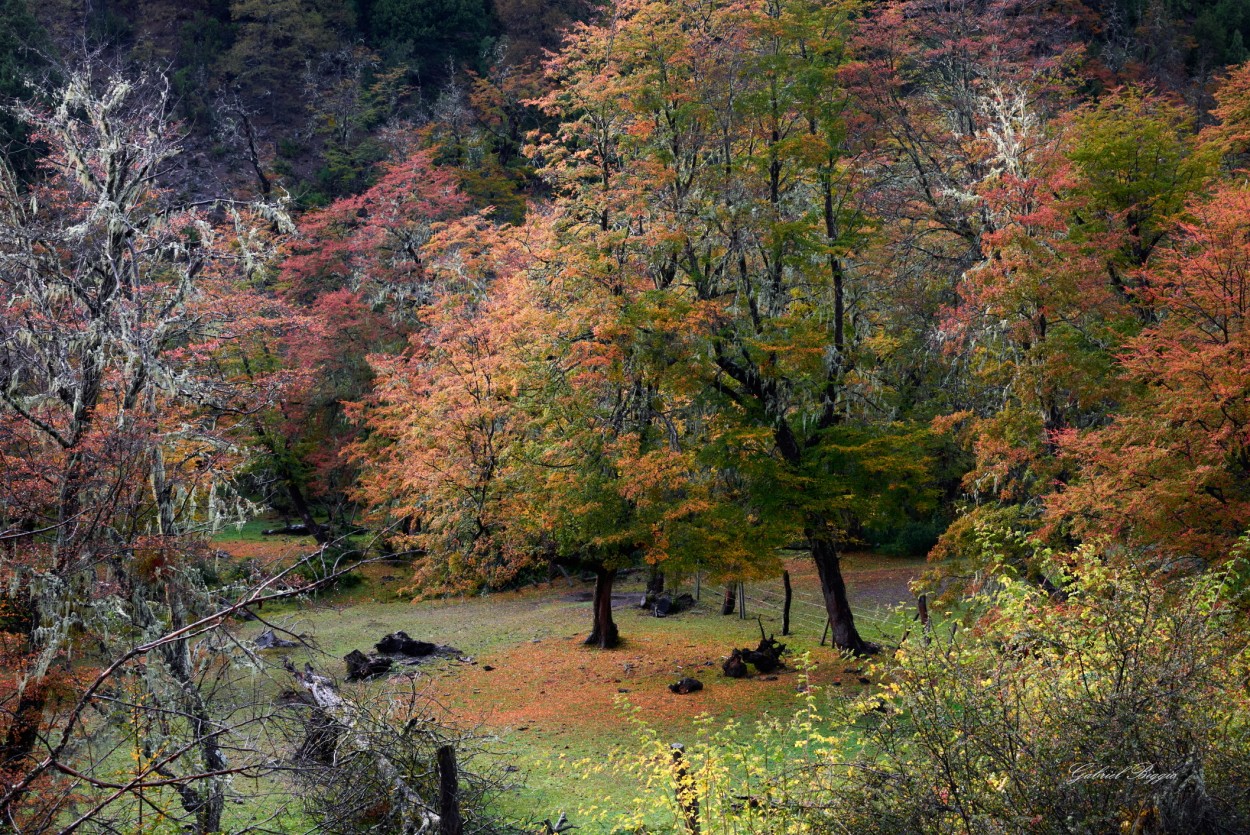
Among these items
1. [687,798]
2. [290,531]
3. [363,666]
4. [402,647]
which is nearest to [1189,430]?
[687,798]

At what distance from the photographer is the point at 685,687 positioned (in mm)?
16469

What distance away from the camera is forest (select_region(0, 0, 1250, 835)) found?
6.37 metres

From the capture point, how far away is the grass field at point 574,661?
12523 millimetres

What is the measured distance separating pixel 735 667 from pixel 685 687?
126 cm

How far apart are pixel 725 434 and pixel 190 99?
37372 mm

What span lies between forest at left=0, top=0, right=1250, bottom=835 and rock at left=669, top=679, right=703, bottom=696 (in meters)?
0.32

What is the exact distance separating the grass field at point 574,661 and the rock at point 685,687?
189 millimetres

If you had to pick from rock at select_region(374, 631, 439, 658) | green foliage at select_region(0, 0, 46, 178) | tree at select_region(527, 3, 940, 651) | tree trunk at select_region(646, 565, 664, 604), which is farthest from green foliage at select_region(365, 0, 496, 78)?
rock at select_region(374, 631, 439, 658)

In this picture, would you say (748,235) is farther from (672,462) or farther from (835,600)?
(835,600)

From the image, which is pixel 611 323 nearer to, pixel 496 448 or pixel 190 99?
pixel 496 448

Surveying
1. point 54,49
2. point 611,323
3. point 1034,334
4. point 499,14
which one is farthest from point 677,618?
point 499,14

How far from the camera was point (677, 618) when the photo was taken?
23391 mm

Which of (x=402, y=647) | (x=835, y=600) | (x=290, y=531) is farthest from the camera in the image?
(x=290, y=531)

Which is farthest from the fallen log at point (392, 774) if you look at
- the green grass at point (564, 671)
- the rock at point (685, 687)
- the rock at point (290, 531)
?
the rock at point (290, 531)
